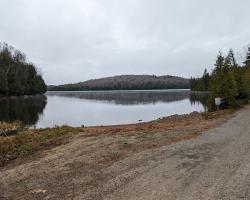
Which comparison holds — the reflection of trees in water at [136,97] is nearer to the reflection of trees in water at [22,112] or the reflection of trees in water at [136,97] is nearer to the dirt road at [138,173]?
the reflection of trees in water at [22,112]

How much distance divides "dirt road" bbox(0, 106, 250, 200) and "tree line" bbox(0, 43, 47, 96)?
304ft

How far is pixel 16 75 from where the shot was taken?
108938 millimetres

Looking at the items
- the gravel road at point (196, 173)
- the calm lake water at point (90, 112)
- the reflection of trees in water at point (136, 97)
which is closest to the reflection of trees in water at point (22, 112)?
the calm lake water at point (90, 112)

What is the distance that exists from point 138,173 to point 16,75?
107 metres

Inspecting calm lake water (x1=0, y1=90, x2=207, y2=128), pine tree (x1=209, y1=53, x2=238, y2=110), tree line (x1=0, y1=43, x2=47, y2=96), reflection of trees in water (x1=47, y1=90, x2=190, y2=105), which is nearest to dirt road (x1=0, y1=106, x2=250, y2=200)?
pine tree (x1=209, y1=53, x2=238, y2=110)

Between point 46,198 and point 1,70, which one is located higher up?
point 1,70

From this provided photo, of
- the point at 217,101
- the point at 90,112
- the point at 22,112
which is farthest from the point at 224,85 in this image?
the point at 22,112

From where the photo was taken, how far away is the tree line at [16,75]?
331ft

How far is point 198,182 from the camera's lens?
7387mm

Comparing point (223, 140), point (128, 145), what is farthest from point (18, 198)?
point (223, 140)

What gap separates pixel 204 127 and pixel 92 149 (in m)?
6.75

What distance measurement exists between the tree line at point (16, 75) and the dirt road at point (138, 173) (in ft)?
304

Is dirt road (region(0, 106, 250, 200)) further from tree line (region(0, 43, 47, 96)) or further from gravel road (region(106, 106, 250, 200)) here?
tree line (region(0, 43, 47, 96))

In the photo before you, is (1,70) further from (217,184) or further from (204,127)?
(217,184)
